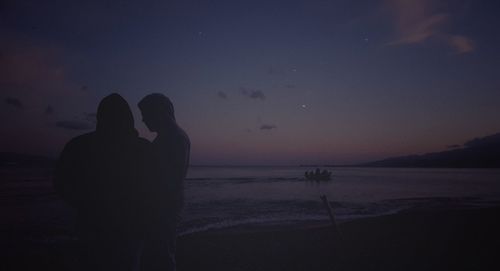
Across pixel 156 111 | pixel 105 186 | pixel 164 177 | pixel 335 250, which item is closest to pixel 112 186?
pixel 105 186

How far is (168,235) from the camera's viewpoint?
3.37 m

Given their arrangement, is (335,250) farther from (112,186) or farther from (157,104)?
(112,186)

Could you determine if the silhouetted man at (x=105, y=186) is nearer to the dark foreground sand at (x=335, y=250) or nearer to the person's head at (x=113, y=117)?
the person's head at (x=113, y=117)

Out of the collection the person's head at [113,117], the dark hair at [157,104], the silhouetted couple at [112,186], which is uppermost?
the dark hair at [157,104]

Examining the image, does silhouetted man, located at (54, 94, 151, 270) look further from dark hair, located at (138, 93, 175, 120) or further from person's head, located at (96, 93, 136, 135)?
dark hair, located at (138, 93, 175, 120)

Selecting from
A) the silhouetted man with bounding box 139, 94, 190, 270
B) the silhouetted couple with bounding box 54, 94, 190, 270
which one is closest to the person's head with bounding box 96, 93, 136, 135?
the silhouetted couple with bounding box 54, 94, 190, 270

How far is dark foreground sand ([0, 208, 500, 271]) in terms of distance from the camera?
7691 mm

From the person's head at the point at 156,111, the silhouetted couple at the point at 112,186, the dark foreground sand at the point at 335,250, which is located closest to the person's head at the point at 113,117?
the silhouetted couple at the point at 112,186

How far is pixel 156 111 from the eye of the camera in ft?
11.7

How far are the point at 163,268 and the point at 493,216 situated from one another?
16.0 m

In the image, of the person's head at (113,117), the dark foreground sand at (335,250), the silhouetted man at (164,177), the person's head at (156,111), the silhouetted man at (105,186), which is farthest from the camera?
the dark foreground sand at (335,250)

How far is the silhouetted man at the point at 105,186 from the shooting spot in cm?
262

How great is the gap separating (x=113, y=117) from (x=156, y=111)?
838mm

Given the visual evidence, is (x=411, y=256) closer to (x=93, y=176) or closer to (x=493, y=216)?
(x=93, y=176)
